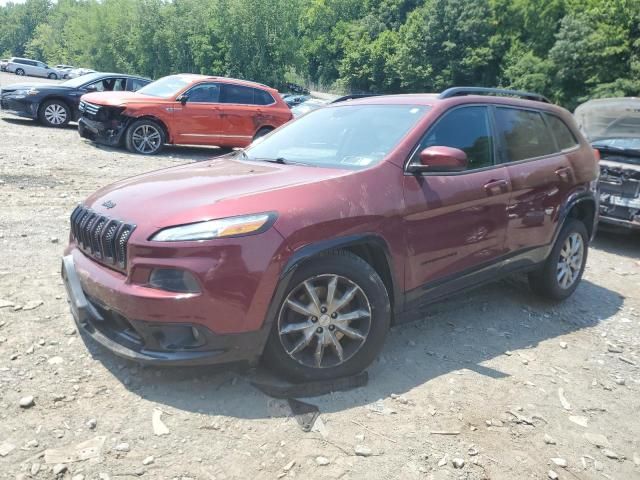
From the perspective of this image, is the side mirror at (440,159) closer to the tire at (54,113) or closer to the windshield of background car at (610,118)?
the windshield of background car at (610,118)

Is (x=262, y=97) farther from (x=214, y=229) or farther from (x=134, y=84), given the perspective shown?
(x=214, y=229)

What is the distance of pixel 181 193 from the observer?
10.5 feet

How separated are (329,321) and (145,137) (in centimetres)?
896

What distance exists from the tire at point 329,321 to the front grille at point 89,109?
9107 millimetres

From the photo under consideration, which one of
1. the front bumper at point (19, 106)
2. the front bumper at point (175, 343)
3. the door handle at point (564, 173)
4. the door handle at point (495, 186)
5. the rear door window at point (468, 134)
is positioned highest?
the rear door window at point (468, 134)

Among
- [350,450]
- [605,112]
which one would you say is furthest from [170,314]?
[605,112]

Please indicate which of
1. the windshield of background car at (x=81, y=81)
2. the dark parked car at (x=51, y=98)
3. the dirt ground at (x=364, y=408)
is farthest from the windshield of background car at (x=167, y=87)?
the dirt ground at (x=364, y=408)

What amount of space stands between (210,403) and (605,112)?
7.03 m

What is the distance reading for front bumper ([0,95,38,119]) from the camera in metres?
13.0

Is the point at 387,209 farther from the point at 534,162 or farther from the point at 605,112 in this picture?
the point at 605,112

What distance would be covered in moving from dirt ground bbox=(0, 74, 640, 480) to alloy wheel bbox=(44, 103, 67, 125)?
9834 mm

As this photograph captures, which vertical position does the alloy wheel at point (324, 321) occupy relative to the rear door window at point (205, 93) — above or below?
below

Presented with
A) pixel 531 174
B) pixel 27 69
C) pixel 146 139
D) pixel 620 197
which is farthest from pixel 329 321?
pixel 27 69

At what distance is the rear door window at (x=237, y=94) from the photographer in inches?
467
